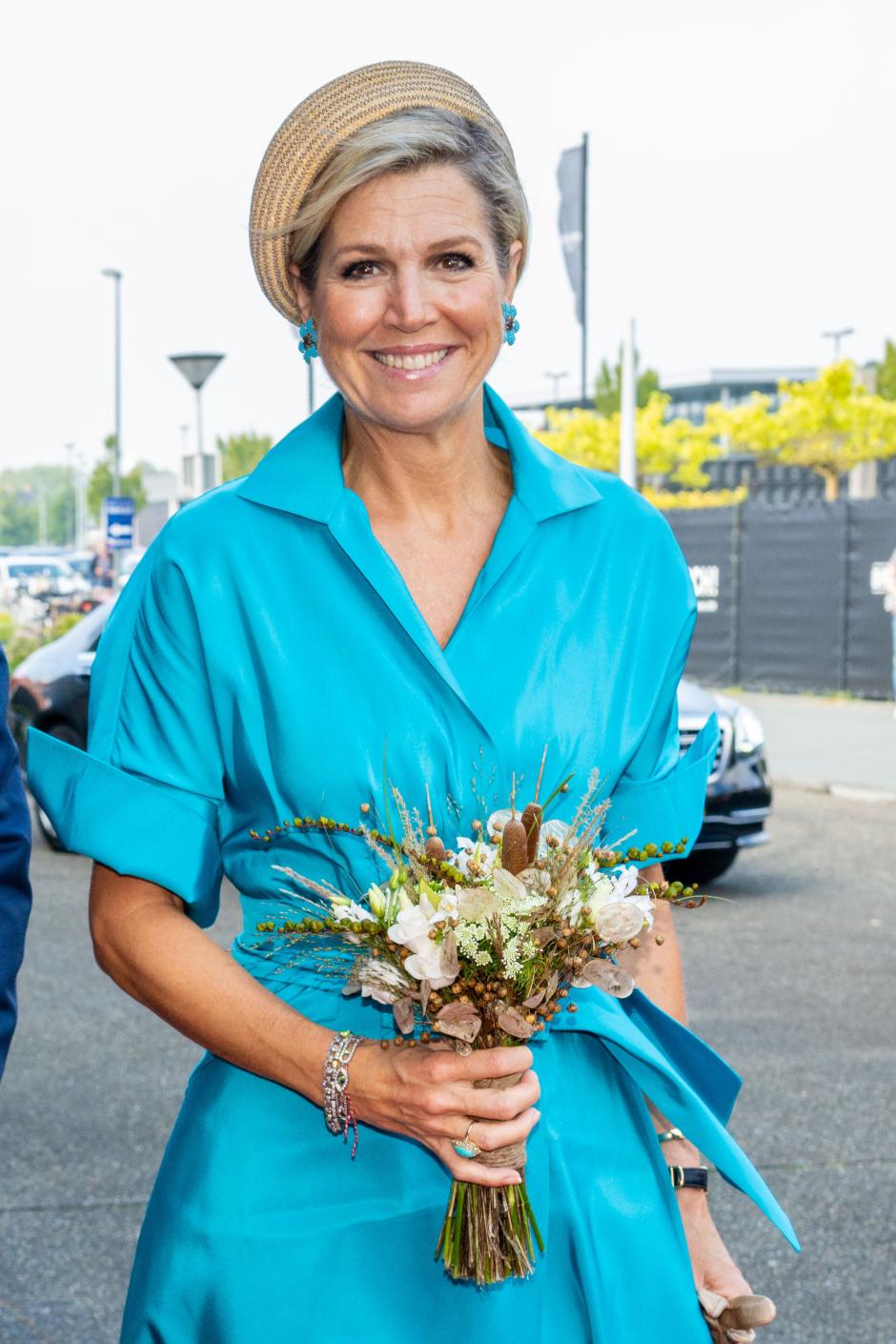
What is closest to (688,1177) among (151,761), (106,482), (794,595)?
(151,761)

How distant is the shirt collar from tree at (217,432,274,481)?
10150 cm

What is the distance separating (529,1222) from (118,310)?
2337 inches

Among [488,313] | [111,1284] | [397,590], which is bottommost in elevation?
[111,1284]

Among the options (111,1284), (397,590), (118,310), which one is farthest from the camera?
(118,310)

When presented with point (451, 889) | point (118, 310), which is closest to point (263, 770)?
point (451, 889)

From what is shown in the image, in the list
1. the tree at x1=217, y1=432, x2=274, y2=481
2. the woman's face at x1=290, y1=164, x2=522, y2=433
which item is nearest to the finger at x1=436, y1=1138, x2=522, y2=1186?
the woman's face at x1=290, y1=164, x2=522, y2=433

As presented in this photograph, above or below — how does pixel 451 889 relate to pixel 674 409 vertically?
below

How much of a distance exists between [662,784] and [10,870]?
764mm

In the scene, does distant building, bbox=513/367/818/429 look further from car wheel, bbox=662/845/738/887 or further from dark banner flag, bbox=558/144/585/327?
car wheel, bbox=662/845/738/887

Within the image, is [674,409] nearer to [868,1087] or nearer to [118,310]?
[118,310]

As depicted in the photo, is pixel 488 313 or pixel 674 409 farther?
pixel 674 409

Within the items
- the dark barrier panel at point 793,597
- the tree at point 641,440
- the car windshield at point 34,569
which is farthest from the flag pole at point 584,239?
the car windshield at point 34,569

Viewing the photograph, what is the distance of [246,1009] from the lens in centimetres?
194

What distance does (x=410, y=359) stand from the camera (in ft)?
7.06
